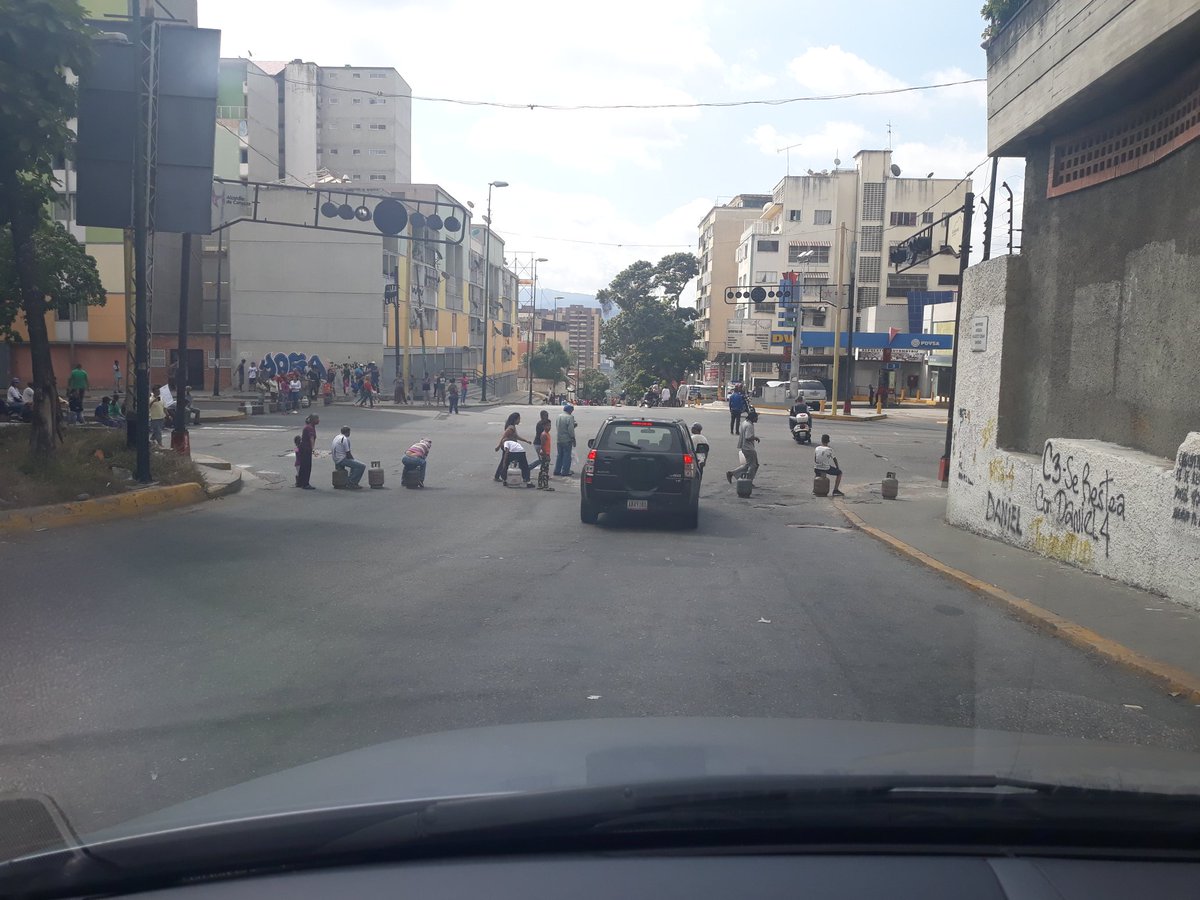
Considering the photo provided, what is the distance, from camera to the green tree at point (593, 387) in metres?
109

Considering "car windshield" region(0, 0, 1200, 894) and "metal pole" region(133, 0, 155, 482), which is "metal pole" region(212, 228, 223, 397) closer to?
"car windshield" region(0, 0, 1200, 894)

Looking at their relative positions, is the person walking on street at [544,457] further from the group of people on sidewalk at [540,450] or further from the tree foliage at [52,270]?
the tree foliage at [52,270]

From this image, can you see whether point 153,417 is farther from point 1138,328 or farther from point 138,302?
point 1138,328

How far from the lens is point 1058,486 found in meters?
12.0

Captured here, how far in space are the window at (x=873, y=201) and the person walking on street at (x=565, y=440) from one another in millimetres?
57165

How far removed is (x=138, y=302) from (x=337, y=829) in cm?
1508

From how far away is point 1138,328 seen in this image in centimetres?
1105

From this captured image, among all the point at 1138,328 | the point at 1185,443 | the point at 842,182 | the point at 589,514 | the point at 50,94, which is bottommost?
the point at 589,514

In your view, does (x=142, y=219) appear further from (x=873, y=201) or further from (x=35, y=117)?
(x=873, y=201)

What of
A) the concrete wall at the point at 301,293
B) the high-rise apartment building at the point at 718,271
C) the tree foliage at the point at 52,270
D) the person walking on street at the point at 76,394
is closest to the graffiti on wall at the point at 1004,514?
the tree foliage at the point at 52,270

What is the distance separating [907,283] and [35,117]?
6920 cm

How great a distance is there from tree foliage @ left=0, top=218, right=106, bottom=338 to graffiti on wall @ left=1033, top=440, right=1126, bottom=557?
17.7m

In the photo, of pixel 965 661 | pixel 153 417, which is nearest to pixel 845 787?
pixel 965 661

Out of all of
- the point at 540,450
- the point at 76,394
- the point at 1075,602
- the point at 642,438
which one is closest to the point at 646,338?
the point at 76,394
